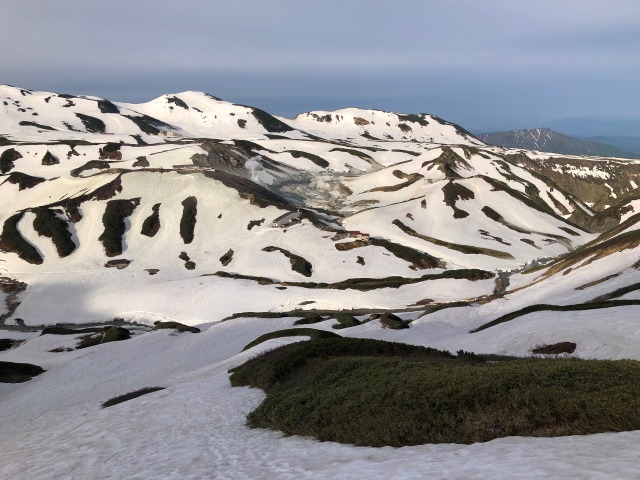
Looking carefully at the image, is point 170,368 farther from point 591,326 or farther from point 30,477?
point 591,326

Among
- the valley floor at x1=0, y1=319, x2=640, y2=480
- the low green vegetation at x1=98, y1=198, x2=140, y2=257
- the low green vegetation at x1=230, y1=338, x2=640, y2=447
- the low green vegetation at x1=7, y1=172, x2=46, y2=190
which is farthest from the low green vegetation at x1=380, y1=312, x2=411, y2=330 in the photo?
the low green vegetation at x1=7, y1=172, x2=46, y2=190

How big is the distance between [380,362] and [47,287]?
354 feet

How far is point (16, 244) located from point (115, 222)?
26.5 metres

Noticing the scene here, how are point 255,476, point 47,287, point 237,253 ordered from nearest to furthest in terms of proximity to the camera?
point 255,476 < point 47,287 < point 237,253

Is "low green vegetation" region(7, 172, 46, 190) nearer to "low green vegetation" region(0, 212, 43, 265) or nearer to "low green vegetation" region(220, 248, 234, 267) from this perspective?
"low green vegetation" region(0, 212, 43, 265)

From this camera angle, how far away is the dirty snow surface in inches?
551

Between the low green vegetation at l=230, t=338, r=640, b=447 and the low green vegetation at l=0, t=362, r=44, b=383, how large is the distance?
39.5m

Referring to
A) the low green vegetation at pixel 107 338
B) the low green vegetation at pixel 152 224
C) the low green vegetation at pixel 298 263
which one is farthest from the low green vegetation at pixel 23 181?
the low green vegetation at pixel 107 338

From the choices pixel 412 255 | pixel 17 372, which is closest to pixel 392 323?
pixel 17 372

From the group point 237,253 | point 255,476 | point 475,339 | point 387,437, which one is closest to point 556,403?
point 387,437

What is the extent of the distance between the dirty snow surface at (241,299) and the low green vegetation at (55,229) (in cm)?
60

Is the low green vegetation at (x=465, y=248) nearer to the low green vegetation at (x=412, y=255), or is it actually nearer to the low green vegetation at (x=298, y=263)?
the low green vegetation at (x=412, y=255)

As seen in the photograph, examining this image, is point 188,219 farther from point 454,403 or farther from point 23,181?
point 454,403

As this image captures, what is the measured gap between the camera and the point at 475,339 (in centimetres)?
3556
